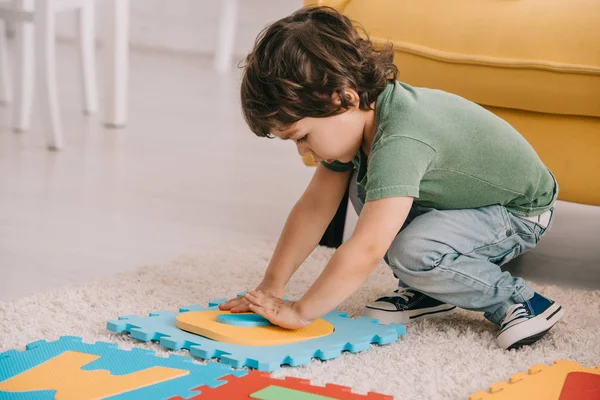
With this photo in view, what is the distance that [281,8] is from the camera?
14.5 ft

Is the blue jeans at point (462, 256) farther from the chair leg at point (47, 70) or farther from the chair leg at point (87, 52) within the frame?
the chair leg at point (87, 52)

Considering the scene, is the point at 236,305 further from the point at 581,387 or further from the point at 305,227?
the point at 581,387

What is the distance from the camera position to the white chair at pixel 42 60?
90.3 inches

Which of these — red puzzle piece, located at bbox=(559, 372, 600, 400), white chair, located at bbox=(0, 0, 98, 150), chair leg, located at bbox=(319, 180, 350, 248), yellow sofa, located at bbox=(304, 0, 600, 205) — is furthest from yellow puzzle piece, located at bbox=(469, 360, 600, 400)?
white chair, located at bbox=(0, 0, 98, 150)

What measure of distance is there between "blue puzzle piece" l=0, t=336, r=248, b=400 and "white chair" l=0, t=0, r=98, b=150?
143cm

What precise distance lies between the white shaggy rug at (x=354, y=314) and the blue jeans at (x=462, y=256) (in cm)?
5

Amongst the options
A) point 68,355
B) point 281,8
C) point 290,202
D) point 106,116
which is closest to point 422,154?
point 68,355

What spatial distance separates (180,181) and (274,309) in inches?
41.9

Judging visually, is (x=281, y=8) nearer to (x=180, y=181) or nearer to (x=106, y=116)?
(x=106, y=116)

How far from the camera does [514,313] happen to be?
1.14 meters

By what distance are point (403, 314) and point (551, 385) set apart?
0.93 feet

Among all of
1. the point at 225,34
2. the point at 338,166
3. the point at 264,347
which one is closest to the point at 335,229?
the point at 338,166

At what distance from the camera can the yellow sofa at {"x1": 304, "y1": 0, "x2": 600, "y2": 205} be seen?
138 cm

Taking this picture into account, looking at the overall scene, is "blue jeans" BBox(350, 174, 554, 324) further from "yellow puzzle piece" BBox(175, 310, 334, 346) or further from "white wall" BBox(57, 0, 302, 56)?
"white wall" BBox(57, 0, 302, 56)
